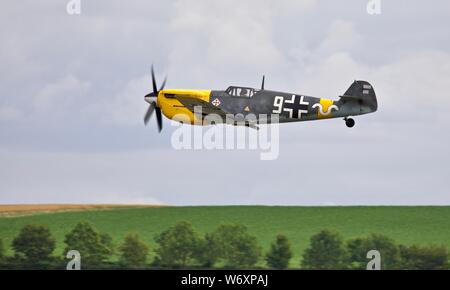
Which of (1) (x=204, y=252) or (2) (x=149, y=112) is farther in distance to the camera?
(1) (x=204, y=252)

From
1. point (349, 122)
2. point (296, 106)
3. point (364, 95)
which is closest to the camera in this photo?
point (349, 122)

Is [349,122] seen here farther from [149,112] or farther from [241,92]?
[149,112]

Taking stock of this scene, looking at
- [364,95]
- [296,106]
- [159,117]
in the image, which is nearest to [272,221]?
[159,117]

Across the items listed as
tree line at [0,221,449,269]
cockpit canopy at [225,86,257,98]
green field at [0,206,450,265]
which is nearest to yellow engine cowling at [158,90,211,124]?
cockpit canopy at [225,86,257,98]

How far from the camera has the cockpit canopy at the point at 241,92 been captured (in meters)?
61.5

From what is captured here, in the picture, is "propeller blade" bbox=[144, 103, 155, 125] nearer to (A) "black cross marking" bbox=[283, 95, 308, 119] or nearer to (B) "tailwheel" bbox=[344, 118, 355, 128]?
(A) "black cross marking" bbox=[283, 95, 308, 119]

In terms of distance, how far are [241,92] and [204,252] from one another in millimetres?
22267

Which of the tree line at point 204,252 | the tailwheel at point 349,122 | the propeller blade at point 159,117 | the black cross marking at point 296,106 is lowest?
the tree line at point 204,252

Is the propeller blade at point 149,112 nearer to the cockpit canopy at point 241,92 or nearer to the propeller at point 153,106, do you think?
the propeller at point 153,106

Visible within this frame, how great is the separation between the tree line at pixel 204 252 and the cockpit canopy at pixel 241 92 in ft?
68.3

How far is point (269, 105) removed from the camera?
6109 centimetres

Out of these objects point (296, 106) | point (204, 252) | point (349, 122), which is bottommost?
point (204, 252)

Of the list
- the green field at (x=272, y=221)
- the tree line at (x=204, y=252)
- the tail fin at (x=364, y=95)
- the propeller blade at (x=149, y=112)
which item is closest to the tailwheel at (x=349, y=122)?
the tail fin at (x=364, y=95)
